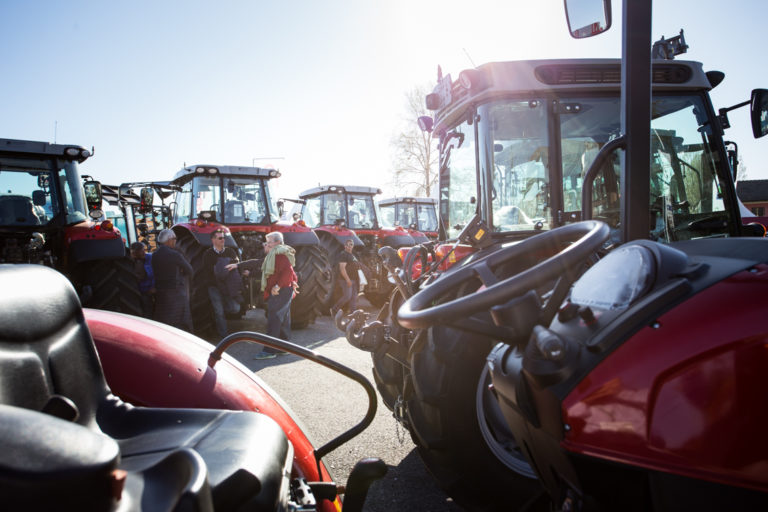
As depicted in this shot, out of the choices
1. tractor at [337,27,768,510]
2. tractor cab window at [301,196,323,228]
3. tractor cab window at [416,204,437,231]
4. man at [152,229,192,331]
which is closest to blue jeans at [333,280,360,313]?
man at [152,229,192,331]

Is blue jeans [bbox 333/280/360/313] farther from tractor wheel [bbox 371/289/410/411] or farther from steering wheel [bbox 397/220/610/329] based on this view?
steering wheel [bbox 397/220/610/329]

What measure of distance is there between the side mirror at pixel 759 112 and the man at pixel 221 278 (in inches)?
213

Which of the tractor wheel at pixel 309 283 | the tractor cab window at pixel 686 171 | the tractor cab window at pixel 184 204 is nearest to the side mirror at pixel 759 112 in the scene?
the tractor cab window at pixel 686 171

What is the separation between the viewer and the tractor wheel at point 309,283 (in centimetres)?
675

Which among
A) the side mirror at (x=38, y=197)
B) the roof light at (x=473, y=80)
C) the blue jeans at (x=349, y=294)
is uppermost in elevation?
the roof light at (x=473, y=80)

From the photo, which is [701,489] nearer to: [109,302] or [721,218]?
[721,218]

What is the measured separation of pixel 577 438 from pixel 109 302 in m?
5.17

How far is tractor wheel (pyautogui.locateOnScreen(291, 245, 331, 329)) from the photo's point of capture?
675cm

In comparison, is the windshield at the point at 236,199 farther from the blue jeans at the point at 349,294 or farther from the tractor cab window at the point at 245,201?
the blue jeans at the point at 349,294

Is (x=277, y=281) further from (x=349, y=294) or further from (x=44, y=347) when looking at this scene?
(x=44, y=347)

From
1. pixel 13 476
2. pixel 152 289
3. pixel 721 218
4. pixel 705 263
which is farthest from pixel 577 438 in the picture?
pixel 152 289

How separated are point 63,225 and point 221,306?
79.7 inches

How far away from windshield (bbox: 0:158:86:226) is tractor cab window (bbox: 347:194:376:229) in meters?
5.86

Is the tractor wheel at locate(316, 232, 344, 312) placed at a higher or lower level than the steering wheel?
lower
